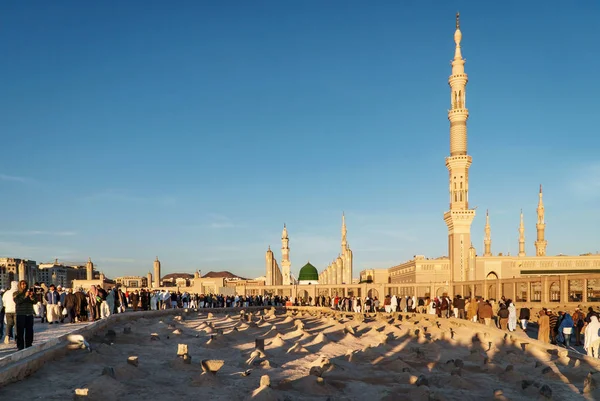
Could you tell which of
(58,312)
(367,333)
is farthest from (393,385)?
(58,312)

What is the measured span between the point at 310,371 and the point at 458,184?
45.9 meters

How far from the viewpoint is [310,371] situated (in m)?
11.4

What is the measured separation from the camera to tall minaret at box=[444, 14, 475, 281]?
173ft

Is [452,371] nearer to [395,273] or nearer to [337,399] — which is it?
[337,399]

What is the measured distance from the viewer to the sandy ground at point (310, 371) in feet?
30.5

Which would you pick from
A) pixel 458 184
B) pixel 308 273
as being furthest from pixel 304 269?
pixel 458 184

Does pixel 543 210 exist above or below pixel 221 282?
above

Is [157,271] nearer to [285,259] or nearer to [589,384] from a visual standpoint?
[285,259]

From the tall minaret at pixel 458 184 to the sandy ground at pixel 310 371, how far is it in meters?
34.9

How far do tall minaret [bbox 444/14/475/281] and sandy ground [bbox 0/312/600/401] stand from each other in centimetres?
3490

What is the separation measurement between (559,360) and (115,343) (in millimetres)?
12533

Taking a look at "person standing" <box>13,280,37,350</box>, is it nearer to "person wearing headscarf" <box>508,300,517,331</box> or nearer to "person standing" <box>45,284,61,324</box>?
"person standing" <box>45,284,61,324</box>

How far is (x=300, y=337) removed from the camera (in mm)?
18750

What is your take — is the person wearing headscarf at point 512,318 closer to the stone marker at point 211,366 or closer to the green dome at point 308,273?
the stone marker at point 211,366
